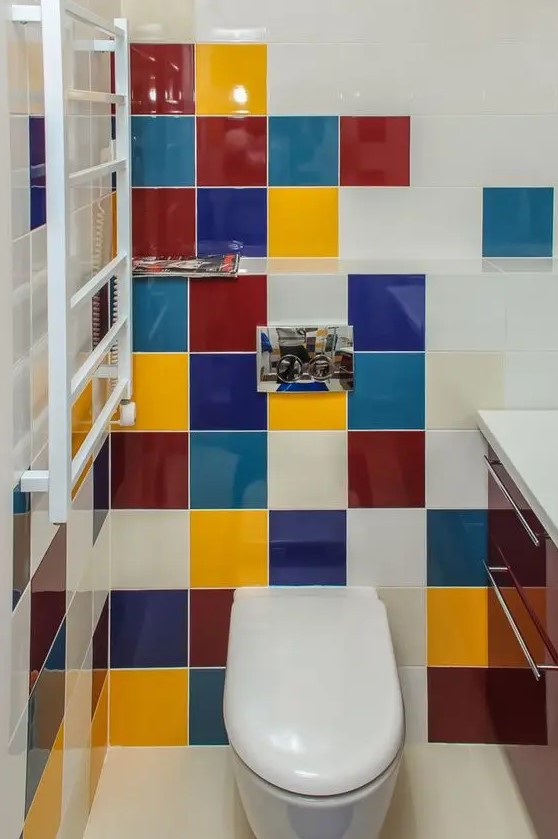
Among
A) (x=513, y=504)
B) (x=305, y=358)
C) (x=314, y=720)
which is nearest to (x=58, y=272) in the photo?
(x=314, y=720)

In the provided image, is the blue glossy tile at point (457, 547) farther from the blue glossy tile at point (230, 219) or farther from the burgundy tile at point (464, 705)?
the blue glossy tile at point (230, 219)

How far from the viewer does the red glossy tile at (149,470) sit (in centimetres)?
233

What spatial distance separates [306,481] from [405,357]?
353 millimetres

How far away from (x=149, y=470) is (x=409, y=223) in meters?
0.83

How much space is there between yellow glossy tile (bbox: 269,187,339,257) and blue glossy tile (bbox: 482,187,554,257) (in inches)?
14.0

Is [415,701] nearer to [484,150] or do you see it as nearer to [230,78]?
[484,150]


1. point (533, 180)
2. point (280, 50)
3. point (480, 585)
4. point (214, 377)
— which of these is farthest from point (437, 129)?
point (480, 585)

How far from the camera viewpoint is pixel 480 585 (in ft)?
7.84

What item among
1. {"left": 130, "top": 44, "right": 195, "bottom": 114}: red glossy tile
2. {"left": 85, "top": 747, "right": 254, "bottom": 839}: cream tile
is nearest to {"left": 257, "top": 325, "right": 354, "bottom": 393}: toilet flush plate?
{"left": 130, "top": 44, "right": 195, "bottom": 114}: red glossy tile

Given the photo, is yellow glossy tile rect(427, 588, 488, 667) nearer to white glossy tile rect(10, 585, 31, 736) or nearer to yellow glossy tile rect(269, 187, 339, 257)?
yellow glossy tile rect(269, 187, 339, 257)

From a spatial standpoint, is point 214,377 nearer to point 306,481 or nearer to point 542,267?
point 306,481

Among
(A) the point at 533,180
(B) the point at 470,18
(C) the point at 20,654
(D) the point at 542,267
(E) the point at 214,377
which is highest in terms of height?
(B) the point at 470,18

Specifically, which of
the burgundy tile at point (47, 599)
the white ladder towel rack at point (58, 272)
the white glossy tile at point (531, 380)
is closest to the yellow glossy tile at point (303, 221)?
the white glossy tile at point (531, 380)

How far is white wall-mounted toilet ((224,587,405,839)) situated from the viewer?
5.41 ft
